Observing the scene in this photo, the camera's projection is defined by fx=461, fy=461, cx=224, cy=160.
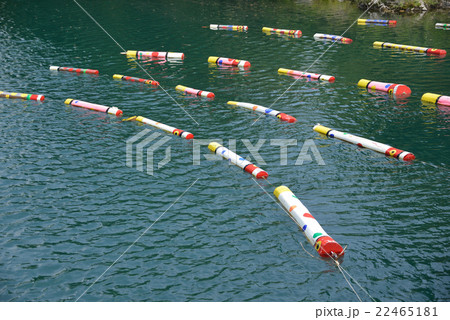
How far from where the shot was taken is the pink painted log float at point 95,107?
2964 cm

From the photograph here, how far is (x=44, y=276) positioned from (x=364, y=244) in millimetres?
11402

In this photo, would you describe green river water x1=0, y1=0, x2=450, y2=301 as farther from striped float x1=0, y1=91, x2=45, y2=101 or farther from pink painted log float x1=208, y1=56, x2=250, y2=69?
pink painted log float x1=208, y1=56, x2=250, y2=69

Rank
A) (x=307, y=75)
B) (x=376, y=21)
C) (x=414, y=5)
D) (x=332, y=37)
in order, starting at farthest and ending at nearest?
(x=414, y=5) < (x=376, y=21) < (x=332, y=37) < (x=307, y=75)

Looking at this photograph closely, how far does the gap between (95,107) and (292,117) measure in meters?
13.0

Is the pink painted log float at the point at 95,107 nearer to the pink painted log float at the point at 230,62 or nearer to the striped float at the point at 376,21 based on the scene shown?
the pink painted log float at the point at 230,62

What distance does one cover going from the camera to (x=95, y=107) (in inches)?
1203

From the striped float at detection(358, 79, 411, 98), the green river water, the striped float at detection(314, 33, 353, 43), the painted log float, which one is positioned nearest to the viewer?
the green river water

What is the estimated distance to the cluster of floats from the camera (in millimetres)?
17281

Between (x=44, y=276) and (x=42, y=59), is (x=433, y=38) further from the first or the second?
(x=44, y=276)

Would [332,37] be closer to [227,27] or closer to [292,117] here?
[227,27]

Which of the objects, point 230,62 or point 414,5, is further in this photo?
point 414,5

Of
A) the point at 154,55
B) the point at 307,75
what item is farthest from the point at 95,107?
the point at 307,75
